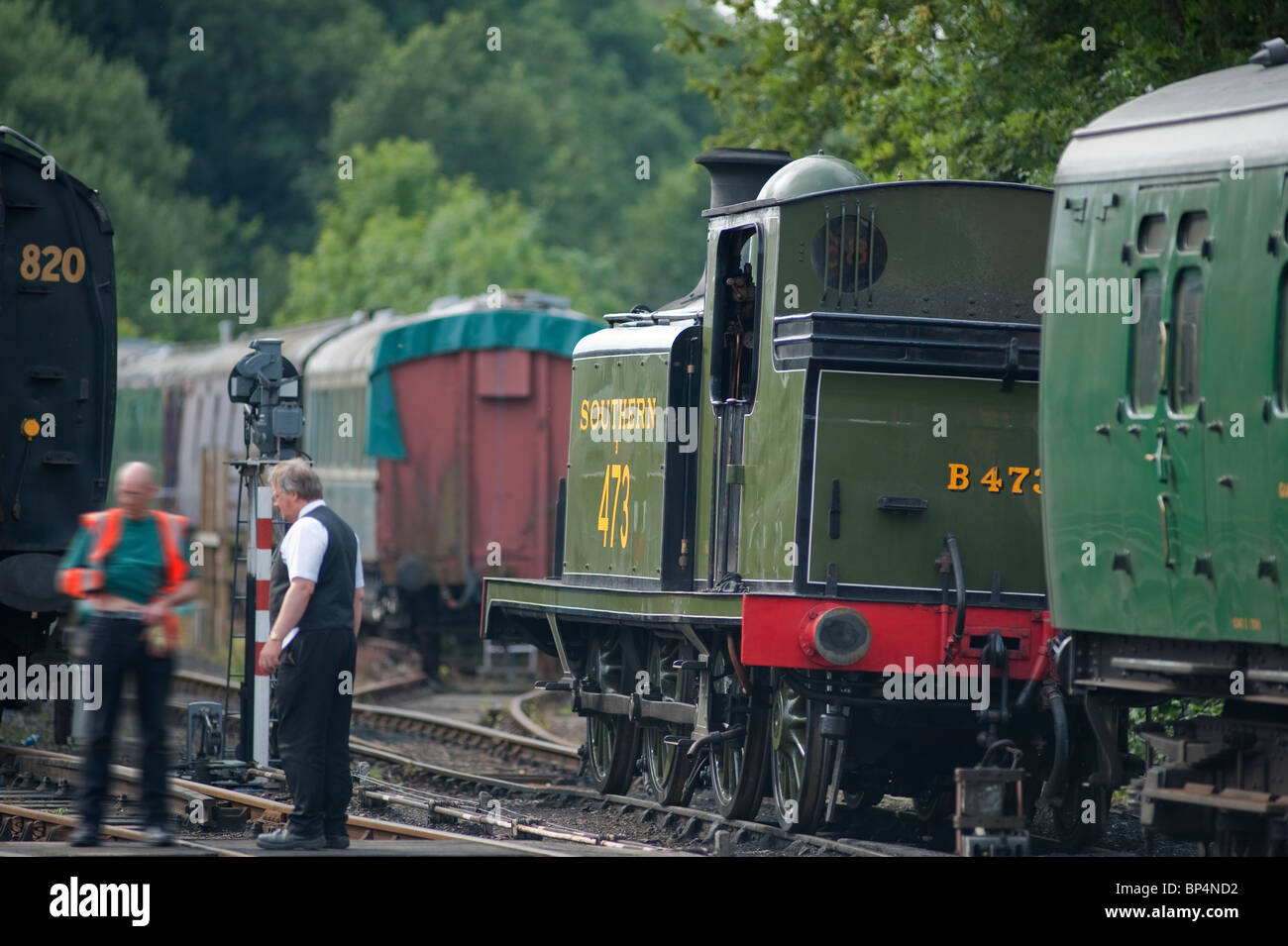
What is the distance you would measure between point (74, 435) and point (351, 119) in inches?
2042

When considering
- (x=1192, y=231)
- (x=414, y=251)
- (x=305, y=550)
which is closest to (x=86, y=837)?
(x=305, y=550)

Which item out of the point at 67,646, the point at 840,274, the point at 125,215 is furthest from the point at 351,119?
the point at 840,274

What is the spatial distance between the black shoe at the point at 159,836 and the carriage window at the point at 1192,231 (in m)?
5.37

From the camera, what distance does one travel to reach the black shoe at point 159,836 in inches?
391

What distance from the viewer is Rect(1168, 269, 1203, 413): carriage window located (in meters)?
9.14

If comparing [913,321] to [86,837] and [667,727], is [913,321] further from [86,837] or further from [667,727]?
[86,837]

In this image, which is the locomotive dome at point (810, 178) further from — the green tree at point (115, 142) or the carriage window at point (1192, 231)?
the green tree at point (115, 142)

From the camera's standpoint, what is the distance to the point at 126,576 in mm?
9711

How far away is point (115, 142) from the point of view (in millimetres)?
58344

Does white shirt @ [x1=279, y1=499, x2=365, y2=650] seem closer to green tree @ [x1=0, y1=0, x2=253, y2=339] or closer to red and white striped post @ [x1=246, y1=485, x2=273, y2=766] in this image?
red and white striped post @ [x1=246, y1=485, x2=273, y2=766]

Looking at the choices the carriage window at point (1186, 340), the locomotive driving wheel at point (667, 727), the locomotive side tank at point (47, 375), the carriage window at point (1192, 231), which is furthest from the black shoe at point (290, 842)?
the carriage window at point (1192, 231)

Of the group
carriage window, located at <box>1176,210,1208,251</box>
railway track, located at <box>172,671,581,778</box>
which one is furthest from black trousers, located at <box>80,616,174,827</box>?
railway track, located at <box>172,671,581,778</box>

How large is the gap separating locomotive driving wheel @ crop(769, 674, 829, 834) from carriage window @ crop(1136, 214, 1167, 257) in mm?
3336

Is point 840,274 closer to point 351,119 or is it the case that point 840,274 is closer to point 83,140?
point 83,140
